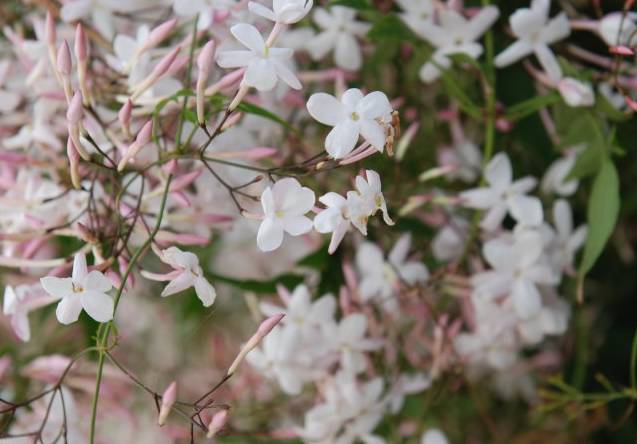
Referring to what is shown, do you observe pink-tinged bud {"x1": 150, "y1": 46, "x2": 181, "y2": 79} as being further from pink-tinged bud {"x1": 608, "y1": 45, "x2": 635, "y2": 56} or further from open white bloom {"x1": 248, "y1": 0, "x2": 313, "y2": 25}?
pink-tinged bud {"x1": 608, "y1": 45, "x2": 635, "y2": 56}

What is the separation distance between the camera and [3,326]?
97cm

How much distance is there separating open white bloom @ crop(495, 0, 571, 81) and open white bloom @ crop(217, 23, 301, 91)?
246 mm

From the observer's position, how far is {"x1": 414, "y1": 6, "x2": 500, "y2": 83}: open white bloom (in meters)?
0.65

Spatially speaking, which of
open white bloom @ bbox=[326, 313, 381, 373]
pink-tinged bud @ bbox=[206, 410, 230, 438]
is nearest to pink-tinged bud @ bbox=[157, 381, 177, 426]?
pink-tinged bud @ bbox=[206, 410, 230, 438]

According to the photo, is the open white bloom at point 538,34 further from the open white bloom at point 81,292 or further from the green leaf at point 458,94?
the open white bloom at point 81,292

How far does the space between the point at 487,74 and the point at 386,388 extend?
0.92ft

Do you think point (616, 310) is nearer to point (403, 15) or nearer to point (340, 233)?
point (403, 15)

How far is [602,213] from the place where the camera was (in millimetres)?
642

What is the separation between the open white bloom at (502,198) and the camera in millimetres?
683

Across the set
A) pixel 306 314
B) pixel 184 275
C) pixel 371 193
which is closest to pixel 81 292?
pixel 184 275

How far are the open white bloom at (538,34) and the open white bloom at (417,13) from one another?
60 mm

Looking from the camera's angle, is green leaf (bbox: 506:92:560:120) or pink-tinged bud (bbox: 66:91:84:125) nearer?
pink-tinged bud (bbox: 66:91:84:125)

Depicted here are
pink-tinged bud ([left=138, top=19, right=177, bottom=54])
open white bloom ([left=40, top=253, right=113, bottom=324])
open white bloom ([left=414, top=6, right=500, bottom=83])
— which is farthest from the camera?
open white bloom ([left=414, top=6, right=500, bottom=83])

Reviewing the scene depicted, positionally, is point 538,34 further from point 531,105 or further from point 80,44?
point 80,44
